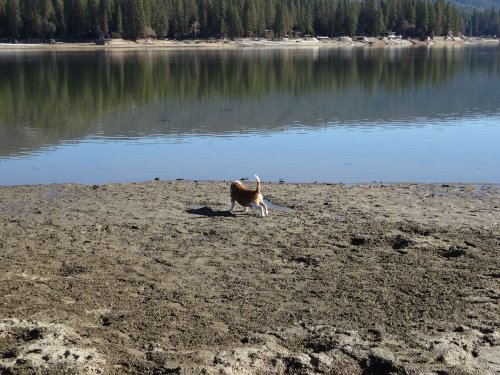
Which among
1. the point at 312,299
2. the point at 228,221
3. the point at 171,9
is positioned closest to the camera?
the point at 312,299

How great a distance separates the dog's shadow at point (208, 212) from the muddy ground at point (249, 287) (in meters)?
0.04

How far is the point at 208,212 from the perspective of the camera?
576 inches

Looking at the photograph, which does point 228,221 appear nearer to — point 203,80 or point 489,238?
point 489,238

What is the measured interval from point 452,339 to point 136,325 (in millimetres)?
3494

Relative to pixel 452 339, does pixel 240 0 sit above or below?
above

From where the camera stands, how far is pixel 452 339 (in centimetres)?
802

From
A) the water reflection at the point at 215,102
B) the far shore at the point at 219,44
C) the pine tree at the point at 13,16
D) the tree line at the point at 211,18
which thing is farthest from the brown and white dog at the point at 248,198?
the pine tree at the point at 13,16

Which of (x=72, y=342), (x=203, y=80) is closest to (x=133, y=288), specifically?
(x=72, y=342)

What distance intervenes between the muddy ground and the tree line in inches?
5549

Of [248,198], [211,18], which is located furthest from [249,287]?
[211,18]

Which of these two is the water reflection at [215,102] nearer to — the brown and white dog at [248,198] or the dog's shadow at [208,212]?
the dog's shadow at [208,212]

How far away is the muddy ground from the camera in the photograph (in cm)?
753

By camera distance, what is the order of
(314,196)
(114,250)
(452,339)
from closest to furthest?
1. (452,339)
2. (114,250)
3. (314,196)

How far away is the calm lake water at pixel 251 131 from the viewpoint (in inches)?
832
